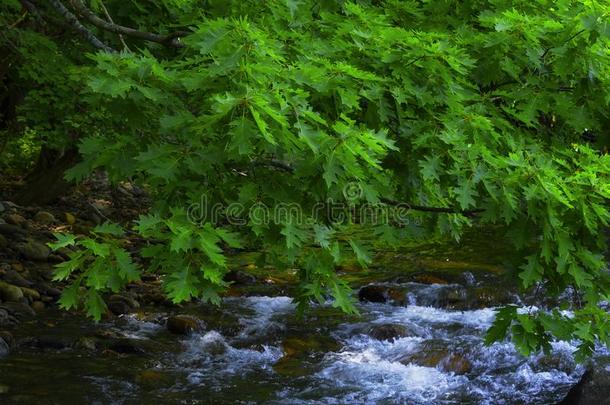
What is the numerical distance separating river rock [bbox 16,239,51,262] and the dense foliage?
21.6 ft

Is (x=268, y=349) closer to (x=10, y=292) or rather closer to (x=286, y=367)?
(x=286, y=367)

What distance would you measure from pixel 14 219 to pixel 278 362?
18.5 ft

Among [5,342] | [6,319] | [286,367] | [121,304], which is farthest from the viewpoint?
[121,304]

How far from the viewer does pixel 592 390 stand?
641cm

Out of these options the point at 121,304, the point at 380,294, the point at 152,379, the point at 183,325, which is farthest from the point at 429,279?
the point at 152,379

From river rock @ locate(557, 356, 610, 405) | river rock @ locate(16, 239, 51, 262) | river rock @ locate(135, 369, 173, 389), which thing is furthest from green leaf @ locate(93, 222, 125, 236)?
river rock @ locate(16, 239, 51, 262)

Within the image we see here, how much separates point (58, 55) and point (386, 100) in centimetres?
620

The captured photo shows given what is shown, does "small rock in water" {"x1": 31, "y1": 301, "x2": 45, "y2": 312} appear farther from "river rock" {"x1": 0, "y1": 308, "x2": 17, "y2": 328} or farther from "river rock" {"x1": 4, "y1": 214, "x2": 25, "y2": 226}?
"river rock" {"x1": 4, "y1": 214, "x2": 25, "y2": 226}

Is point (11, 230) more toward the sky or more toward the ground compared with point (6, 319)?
more toward the sky

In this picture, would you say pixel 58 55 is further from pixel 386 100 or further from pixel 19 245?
pixel 386 100

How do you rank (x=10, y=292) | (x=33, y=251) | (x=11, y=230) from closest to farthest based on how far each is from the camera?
(x=10, y=292)
(x=33, y=251)
(x=11, y=230)

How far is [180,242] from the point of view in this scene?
3.12 m

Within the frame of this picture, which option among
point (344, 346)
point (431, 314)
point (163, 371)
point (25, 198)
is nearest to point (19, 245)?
point (25, 198)

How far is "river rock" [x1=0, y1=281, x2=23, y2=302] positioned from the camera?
8977 mm
